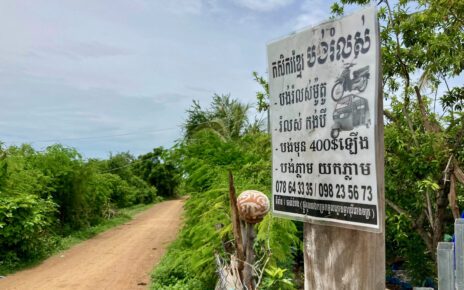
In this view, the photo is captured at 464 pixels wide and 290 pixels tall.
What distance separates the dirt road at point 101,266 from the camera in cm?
913

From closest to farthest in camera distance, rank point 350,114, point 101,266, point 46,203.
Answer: point 350,114 → point 101,266 → point 46,203

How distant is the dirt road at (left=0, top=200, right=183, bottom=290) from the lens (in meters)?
9.13

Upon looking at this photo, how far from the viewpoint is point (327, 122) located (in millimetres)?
1803

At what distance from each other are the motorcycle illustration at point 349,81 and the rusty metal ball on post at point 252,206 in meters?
0.91

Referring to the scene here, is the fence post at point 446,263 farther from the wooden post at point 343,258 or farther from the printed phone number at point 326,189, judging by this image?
the printed phone number at point 326,189

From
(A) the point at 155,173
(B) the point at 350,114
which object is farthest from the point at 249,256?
(A) the point at 155,173

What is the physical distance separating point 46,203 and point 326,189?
13.8 metres

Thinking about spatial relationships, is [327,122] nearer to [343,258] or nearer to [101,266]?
[343,258]

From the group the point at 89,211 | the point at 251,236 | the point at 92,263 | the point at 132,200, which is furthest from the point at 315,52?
the point at 132,200

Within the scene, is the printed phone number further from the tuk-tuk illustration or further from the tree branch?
the tree branch

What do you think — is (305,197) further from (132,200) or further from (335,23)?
(132,200)

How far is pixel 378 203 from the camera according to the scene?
1620mm

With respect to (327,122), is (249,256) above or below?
below

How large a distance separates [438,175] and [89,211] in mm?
16104
